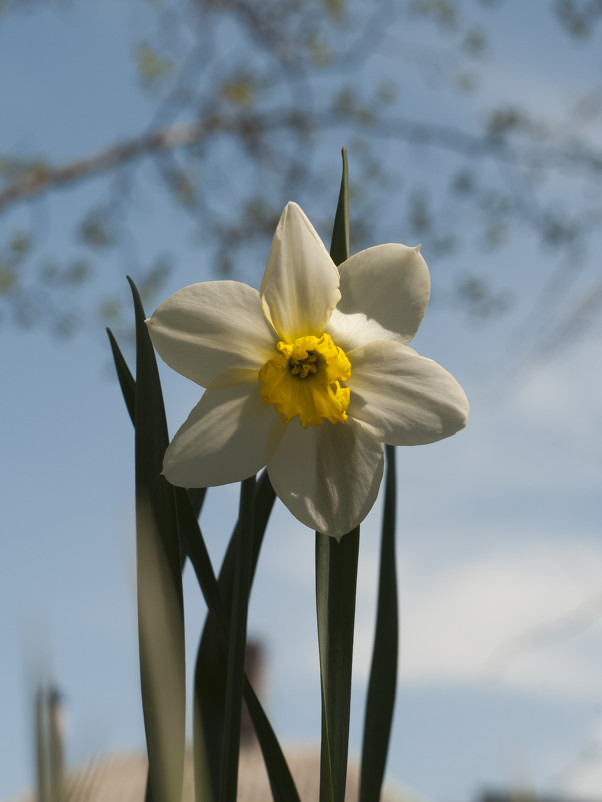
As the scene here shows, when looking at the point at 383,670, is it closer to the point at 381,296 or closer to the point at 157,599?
the point at 157,599

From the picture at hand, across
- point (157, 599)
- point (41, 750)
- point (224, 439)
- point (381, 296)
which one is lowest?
point (41, 750)

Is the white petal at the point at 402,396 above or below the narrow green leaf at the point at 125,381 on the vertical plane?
below

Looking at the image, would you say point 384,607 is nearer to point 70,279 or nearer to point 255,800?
point 255,800

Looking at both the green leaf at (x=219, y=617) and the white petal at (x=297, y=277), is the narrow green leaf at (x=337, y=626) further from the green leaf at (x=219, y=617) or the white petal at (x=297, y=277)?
the white petal at (x=297, y=277)

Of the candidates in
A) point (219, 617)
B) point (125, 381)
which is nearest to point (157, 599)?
point (219, 617)

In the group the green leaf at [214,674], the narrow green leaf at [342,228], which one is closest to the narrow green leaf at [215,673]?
the green leaf at [214,674]

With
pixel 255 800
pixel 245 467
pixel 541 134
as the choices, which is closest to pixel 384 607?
pixel 245 467
